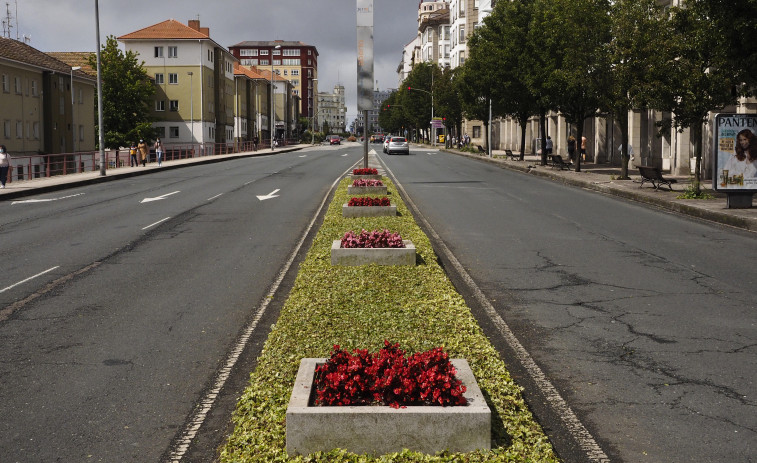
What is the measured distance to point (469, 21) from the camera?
109000 millimetres

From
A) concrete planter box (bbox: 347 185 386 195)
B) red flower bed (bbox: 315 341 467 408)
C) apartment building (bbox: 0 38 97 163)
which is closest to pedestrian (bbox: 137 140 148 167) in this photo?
apartment building (bbox: 0 38 97 163)

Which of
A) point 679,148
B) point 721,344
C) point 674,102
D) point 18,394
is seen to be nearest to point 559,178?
point 679,148

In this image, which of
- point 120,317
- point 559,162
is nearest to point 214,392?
point 120,317

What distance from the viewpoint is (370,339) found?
658 centimetres

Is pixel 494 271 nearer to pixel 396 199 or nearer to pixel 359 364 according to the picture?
pixel 359 364

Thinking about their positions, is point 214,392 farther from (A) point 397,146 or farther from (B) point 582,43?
(A) point 397,146

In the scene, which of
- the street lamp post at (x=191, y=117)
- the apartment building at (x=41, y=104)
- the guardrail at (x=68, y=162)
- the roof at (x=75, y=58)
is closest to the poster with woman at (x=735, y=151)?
the guardrail at (x=68, y=162)

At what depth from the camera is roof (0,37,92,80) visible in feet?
165

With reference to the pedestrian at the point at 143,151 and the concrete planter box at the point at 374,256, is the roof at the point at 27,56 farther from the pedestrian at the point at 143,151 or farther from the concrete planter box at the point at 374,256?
the concrete planter box at the point at 374,256

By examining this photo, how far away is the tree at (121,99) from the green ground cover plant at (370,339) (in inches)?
2569

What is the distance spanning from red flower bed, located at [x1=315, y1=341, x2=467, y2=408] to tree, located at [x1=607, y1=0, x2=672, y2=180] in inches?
804

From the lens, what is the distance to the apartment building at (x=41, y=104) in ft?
165

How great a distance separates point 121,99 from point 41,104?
1699cm

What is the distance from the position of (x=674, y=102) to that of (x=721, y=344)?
692 inches
